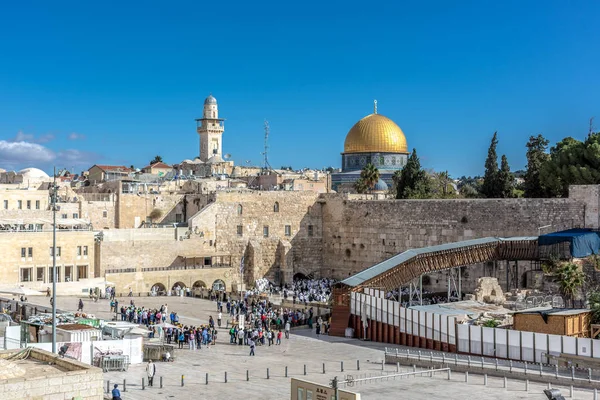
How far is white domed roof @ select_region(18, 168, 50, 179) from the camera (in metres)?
61.2

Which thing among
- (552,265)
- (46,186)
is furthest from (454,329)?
(46,186)

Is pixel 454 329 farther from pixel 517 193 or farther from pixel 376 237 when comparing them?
pixel 517 193

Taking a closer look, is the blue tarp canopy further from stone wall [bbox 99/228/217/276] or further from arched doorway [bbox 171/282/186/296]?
stone wall [bbox 99/228/217/276]

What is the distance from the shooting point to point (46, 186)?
178 feet

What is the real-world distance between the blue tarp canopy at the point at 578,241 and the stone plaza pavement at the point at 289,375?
35.0ft

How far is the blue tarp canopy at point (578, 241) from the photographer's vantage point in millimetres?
31516

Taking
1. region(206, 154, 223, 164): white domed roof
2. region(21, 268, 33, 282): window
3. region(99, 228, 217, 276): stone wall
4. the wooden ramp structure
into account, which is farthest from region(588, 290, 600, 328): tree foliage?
region(206, 154, 223, 164): white domed roof

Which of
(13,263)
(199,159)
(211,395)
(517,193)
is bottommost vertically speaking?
(211,395)

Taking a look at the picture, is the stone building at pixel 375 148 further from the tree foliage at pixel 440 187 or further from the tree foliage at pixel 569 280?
the tree foliage at pixel 569 280

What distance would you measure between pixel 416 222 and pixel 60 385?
102 feet

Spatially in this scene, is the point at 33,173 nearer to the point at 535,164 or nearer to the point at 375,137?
the point at 375,137

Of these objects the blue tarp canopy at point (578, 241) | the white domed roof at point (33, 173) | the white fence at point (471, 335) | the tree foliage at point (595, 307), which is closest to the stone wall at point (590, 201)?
the blue tarp canopy at point (578, 241)

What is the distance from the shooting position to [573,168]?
38812 millimetres

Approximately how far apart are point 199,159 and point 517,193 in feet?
124
